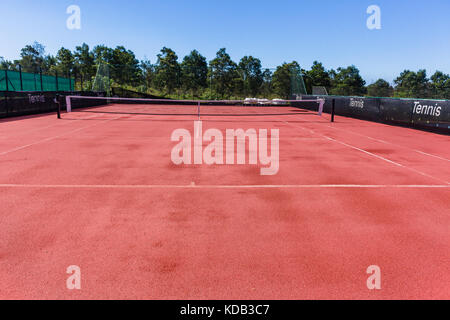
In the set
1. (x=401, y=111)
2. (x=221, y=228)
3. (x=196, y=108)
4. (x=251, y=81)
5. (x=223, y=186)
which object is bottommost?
(x=221, y=228)

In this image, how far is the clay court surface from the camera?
11.8 ft

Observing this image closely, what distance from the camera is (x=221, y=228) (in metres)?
4.98

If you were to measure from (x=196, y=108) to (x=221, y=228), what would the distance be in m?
32.2

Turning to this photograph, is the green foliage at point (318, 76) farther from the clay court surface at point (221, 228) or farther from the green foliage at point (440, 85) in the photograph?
the clay court surface at point (221, 228)

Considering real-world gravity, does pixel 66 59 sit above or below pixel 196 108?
above

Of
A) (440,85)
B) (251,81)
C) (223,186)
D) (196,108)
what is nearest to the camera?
(223,186)

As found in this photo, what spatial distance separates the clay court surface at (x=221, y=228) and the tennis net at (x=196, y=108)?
1624cm

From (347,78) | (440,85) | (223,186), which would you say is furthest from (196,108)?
(440,85)

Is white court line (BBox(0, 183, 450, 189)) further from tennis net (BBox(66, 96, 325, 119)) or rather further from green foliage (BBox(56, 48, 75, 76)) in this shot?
green foliage (BBox(56, 48, 75, 76))

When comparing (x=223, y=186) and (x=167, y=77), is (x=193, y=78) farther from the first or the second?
(x=223, y=186)

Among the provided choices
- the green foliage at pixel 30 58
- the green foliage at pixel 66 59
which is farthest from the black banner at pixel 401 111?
the green foliage at pixel 30 58

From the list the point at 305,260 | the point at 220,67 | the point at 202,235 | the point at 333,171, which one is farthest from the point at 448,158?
the point at 220,67

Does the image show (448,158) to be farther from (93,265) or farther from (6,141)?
(6,141)

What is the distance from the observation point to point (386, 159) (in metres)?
10.0
